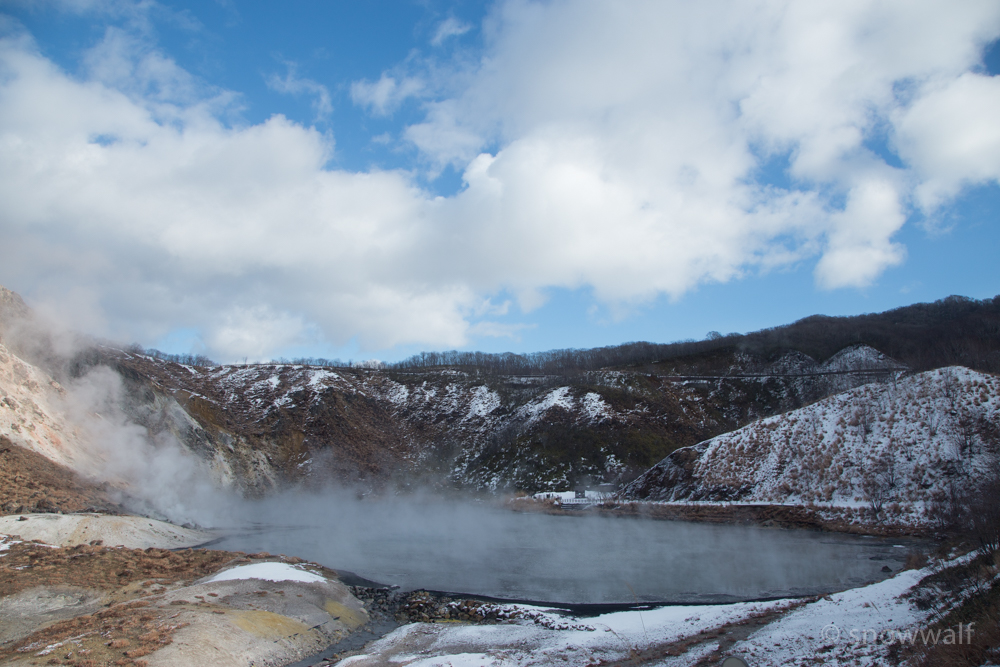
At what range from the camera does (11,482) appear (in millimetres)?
29344

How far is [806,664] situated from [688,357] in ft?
383

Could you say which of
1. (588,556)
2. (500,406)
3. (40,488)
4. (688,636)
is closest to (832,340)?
(500,406)

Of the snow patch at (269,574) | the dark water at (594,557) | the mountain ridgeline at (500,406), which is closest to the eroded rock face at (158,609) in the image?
the snow patch at (269,574)

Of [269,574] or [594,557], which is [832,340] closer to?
[594,557]

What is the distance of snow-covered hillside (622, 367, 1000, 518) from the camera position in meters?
35.2

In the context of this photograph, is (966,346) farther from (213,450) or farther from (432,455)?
(213,450)

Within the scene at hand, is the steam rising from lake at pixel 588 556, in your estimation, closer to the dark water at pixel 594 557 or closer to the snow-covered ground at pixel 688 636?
the dark water at pixel 594 557

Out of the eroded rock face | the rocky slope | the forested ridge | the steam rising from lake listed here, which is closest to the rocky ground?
the eroded rock face

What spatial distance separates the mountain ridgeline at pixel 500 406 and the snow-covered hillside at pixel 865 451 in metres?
6.60

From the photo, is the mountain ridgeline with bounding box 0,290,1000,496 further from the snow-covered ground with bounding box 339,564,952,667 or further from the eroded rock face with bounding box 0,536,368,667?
the snow-covered ground with bounding box 339,564,952,667

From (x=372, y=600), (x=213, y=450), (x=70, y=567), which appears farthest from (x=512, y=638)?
(x=213, y=450)

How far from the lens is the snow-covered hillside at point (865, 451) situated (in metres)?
35.2

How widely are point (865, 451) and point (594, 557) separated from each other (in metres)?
27.6

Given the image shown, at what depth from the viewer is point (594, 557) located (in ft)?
94.8
